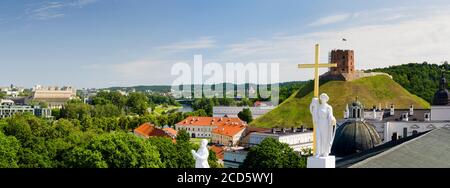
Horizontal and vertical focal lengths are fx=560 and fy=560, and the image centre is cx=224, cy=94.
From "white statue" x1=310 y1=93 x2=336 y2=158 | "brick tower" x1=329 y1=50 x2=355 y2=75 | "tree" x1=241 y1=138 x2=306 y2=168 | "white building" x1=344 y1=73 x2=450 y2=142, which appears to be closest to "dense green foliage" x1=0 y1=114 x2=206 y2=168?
"tree" x1=241 y1=138 x2=306 y2=168

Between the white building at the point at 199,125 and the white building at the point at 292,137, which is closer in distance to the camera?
the white building at the point at 292,137

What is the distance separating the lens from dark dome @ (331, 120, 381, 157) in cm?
4581

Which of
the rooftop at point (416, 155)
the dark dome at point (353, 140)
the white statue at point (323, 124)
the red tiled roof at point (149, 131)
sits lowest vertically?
the red tiled roof at point (149, 131)

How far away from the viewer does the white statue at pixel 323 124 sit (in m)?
13.9

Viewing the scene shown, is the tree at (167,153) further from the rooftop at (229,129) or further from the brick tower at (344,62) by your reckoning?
the brick tower at (344,62)

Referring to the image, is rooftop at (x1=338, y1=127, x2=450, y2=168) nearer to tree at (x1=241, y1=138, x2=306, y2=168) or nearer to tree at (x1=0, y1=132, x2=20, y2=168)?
tree at (x1=241, y1=138, x2=306, y2=168)

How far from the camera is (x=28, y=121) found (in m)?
80.5

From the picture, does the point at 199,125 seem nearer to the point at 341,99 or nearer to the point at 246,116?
the point at 246,116

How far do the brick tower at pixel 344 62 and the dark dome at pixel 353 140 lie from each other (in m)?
101

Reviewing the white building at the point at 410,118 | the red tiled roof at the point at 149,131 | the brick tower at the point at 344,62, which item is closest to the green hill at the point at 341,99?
the brick tower at the point at 344,62

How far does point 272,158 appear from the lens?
46.1 m
